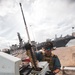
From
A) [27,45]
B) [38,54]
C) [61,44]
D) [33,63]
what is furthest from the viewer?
[61,44]

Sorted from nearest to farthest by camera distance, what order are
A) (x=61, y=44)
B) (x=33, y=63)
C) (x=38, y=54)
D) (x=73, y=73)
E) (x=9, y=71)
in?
1. (x=9, y=71)
2. (x=33, y=63)
3. (x=38, y=54)
4. (x=73, y=73)
5. (x=61, y=44)

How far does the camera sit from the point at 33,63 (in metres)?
2.74

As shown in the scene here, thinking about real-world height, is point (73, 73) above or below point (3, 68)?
below

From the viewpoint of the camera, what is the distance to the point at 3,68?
217cm

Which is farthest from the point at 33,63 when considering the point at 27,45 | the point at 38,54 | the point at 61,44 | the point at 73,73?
the point at 61,44

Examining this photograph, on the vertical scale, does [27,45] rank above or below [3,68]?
above

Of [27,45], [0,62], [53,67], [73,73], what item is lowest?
Result: [73,73]

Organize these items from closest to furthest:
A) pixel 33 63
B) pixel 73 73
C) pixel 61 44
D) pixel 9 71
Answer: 1. pixel 9 71
2. pixel 33 63
3. pixel 73 73
4. pixel 61 44

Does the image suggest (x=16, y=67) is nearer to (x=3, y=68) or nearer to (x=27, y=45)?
(x=3, y=68)

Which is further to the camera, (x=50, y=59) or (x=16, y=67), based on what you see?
(x=50, y=59)

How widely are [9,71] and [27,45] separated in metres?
0.58

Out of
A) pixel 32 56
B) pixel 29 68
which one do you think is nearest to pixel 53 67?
pixel 29 68

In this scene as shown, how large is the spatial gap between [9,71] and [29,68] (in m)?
0.83

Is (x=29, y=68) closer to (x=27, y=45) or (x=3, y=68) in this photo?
(x=27, y=45)
